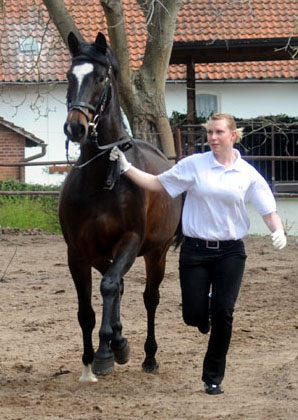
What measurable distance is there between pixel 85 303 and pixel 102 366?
0.61 metres

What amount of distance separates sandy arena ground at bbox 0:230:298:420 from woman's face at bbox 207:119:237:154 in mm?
1609

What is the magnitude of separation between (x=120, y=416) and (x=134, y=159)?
2133mm

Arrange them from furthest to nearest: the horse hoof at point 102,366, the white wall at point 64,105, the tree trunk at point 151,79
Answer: the white wall at point 64,105, the tree trunk at point 151,79, the horse hoof at point 102,366

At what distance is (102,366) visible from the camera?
6594mm

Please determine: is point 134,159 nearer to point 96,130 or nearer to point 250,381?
point 96,130

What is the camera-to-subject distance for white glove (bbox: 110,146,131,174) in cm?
648

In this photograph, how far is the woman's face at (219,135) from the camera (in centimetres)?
605

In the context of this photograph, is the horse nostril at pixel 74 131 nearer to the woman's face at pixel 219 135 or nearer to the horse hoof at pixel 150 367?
the woman's face at pixel 219 135

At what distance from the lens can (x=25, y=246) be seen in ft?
50.5

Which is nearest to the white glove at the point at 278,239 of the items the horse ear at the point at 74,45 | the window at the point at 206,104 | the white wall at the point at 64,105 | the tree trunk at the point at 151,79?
the horse ear at the point at 74,45

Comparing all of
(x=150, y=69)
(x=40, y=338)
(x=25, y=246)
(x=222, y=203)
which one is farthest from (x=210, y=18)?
(x=222, y=203)

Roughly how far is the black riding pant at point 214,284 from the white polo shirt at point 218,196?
91 mm

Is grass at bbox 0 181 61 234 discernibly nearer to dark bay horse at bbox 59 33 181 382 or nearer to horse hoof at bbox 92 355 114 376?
dark bay horse at bbox 59 33 181 382

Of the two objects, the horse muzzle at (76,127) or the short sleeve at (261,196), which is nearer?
the horse muzzle at (76,127)
